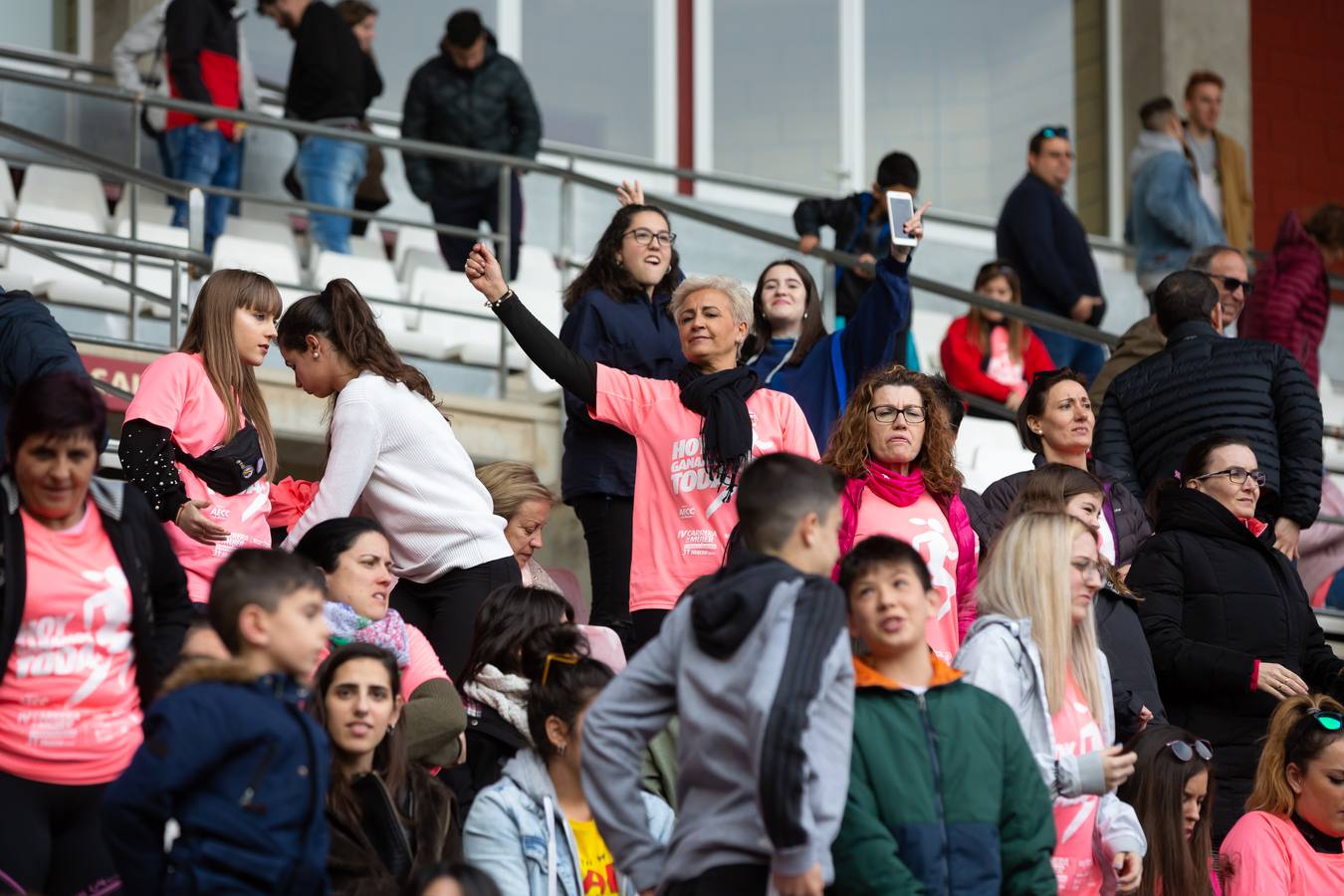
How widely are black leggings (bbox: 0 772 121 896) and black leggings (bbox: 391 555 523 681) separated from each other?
1649mm

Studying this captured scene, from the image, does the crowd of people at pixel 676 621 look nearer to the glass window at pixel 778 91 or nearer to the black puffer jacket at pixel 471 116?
the black puffer jacket at pixel 471 116

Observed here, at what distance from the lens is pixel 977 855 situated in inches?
181

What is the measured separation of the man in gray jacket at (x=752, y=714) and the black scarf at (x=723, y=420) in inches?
67.6

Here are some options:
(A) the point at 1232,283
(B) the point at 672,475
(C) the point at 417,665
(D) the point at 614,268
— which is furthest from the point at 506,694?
(A) the point at 1232,283

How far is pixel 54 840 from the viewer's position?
4668mm

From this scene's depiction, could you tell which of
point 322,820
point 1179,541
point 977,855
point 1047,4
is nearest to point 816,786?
point 977,855

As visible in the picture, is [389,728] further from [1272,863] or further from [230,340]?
[1272,863]

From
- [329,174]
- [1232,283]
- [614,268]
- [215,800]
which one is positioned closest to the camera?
[215,800]

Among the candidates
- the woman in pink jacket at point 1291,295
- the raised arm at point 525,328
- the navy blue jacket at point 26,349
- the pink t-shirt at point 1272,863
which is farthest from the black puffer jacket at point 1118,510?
the woman in pink jacket at point 1291,295

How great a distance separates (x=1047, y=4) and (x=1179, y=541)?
915 centimetres

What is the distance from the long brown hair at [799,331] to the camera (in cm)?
768

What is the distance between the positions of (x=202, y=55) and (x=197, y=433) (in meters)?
5.25

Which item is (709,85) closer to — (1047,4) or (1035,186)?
(1047,4)

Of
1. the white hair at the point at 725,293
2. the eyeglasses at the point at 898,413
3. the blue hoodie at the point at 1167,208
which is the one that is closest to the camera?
the eyeglasses at the point at 898,413
